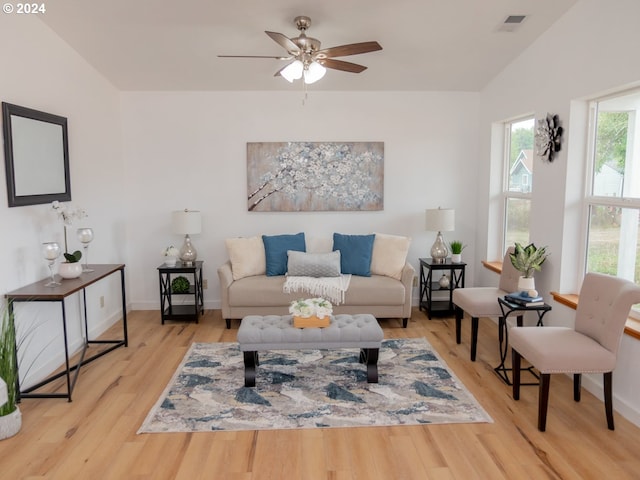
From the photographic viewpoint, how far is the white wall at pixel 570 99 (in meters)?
3.14

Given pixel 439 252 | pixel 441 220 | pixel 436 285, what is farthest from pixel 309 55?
pixel 436 285

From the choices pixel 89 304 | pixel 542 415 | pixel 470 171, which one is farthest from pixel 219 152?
pixel 542 415

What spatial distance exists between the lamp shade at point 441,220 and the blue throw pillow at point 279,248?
1461 mm

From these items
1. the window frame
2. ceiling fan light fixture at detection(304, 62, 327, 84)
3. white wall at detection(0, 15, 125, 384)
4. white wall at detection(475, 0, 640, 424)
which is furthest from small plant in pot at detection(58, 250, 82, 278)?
the window frame

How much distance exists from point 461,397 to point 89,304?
11.5 ft

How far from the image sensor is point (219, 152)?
18.6 feet

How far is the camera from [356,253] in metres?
5.39

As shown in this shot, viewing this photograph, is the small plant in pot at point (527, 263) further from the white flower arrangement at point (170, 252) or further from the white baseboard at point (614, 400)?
the white flower arrangement at point (170, 252)

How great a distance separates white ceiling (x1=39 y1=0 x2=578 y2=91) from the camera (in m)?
3.74

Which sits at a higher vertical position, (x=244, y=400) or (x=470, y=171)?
(x=470, y=171)

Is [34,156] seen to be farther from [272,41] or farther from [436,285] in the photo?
[436,285]

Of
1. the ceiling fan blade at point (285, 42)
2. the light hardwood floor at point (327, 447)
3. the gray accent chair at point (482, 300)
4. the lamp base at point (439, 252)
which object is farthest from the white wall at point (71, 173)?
the lamp base at point (439, 252)

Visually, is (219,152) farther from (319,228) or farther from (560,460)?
(560,460)

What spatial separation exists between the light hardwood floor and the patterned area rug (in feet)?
0.35
